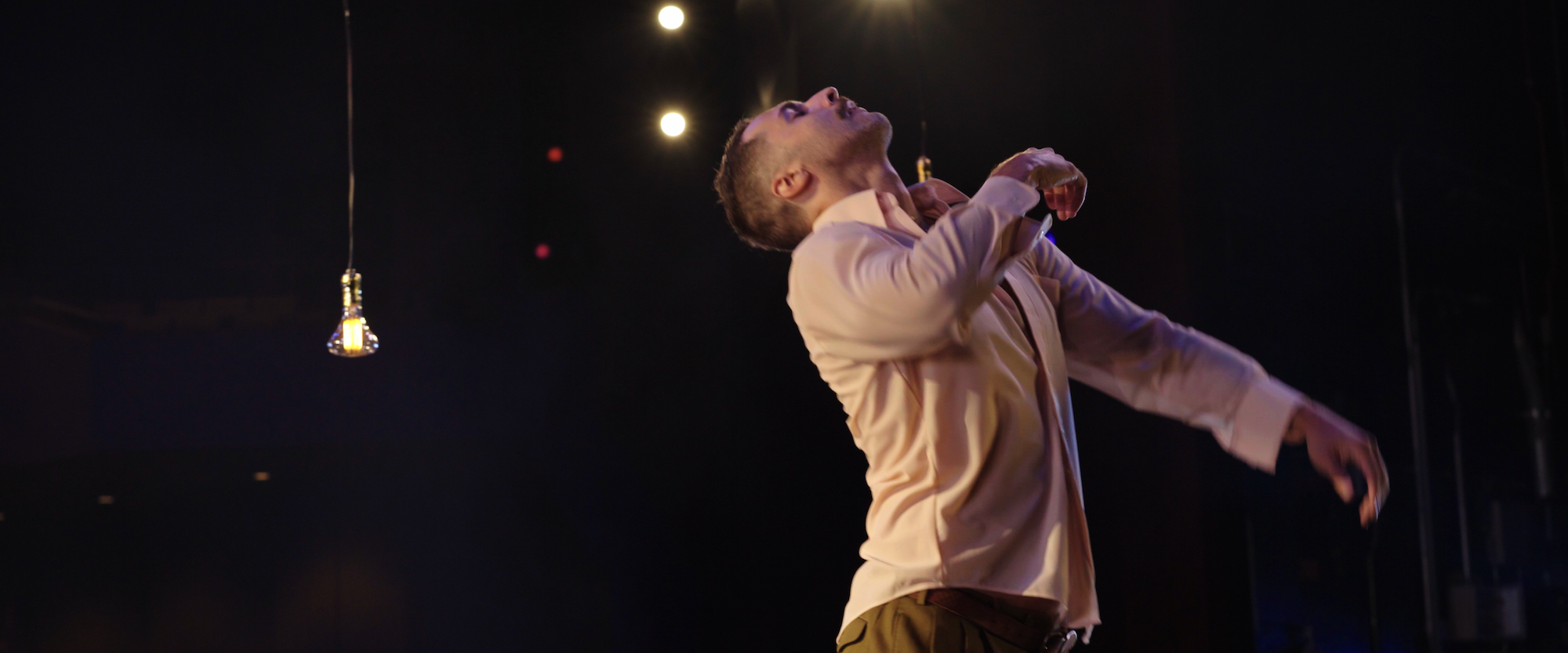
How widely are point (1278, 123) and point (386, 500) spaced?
3.19 metres

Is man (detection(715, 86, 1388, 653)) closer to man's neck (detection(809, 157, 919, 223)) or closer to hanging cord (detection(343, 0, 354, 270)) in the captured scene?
man's neck (detection(809, 157, 919, 223))

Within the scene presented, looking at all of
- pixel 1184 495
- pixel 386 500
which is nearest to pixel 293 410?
pixel 386 500

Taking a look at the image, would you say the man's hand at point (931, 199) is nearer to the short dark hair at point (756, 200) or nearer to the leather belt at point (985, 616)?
the short dark hair at point (756, 200)

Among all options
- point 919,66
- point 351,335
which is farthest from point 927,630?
point 919,66

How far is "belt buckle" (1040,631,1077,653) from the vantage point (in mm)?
1203

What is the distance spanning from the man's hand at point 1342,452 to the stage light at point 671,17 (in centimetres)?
260

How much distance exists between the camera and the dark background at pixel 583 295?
3.18 m

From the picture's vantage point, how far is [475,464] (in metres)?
3.67

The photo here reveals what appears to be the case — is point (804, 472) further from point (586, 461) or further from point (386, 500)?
point (386, 500)

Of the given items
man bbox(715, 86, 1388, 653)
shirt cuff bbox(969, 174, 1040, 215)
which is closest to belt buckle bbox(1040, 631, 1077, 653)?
man bbox(715, 86, 1388, 653)

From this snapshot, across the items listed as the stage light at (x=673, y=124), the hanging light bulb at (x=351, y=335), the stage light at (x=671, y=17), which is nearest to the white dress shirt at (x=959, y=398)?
the hanging light bulb at (x=351, y=335)

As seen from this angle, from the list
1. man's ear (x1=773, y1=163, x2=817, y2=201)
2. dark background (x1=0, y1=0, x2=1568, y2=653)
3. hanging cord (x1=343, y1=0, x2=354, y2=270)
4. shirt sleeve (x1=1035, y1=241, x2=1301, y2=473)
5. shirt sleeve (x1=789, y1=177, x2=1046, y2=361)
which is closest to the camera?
shirt sleeve (x1=789, y1=177, x2=1046, y2=361)

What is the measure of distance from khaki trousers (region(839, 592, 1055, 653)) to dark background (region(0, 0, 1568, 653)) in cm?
187

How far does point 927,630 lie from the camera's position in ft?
3.82
